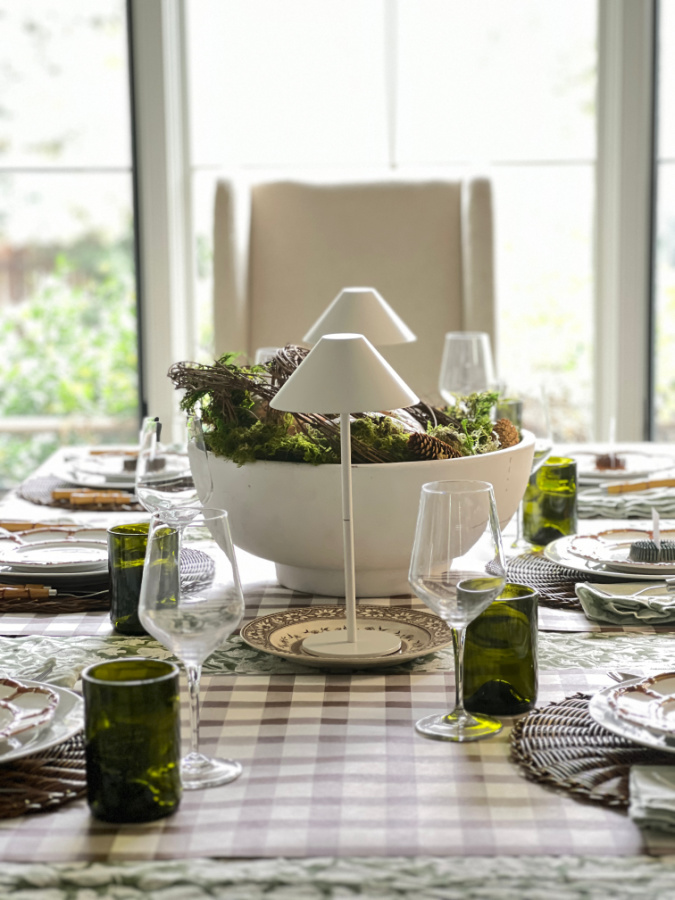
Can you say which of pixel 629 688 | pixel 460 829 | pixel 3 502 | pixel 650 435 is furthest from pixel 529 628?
pixel 650 435

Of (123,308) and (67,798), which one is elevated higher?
(123,308)

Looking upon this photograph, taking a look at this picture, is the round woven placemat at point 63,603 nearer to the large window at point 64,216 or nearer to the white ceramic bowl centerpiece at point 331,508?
the white ceramic bowl centerpiece at point 331,508

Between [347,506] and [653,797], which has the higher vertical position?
[347,506]

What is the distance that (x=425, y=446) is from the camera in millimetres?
1157

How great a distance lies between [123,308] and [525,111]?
1388 mm

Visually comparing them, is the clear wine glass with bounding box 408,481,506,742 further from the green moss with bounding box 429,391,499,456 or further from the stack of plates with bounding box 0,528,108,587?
the stack of plates with bounding box 0,528,108,587

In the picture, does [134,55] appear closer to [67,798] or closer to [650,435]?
[650,435]

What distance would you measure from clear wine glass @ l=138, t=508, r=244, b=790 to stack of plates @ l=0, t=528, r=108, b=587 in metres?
0.50

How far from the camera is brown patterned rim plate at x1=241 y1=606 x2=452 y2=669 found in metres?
0.95

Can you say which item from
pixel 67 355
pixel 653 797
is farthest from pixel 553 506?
pixel 67 355

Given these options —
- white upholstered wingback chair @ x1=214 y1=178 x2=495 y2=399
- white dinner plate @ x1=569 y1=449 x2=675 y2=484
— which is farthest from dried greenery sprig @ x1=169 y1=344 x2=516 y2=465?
white upholstered wingback chair @ x1=214 y1=178 x2=495 y2=399

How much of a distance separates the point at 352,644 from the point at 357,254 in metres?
1.74

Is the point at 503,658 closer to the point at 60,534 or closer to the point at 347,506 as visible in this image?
the point at 347,506

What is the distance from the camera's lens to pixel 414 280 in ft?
8.57
